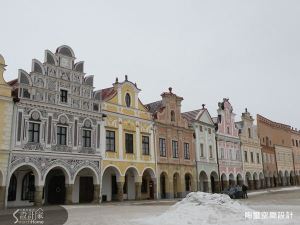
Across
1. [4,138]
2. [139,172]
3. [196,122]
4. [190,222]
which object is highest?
[196,122]

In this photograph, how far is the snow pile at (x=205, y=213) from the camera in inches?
536

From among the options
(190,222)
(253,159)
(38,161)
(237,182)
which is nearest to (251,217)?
(190,222)

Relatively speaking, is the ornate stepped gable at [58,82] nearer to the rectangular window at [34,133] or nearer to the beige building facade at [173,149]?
the rectangular window at [34,133]

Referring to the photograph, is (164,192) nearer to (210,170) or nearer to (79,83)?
(210,170)

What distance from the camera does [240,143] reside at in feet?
166

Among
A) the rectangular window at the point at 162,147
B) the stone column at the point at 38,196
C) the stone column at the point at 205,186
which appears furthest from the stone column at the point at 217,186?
the stone column at the point at 38,196

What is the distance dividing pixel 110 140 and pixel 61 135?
5.25 meters

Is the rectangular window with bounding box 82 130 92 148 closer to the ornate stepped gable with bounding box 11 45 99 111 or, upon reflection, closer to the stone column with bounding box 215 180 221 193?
the ornate stepped gable with bounding box 11 45 99 111

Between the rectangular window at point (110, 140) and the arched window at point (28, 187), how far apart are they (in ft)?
21.9

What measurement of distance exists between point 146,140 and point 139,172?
3.45 meters

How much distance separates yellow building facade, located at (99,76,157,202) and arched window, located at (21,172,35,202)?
5.78 m

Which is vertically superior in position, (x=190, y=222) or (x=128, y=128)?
(x=128, y=128)

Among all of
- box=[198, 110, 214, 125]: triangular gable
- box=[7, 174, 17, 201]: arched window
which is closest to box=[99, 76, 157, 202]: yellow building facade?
box=[7, 174, 17, 201]: arched window

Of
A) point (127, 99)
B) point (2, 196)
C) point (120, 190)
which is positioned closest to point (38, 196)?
point (2, 196)
